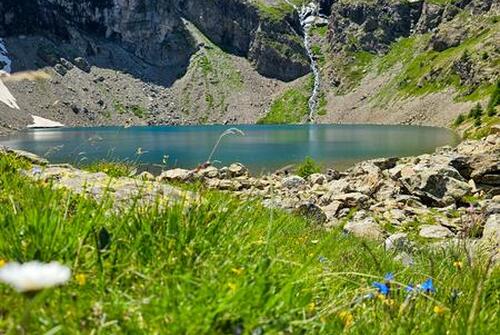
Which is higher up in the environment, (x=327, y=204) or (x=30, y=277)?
(x=30, y=277)

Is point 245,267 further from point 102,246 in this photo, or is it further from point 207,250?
point 102,246

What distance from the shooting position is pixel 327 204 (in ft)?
76.7

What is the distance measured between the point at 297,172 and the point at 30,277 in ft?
148

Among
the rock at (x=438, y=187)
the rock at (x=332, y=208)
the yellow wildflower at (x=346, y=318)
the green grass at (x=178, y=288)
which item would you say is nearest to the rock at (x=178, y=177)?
the rock at (x=332, y=208)

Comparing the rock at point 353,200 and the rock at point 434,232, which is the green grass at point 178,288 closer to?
the rock at point 434,232

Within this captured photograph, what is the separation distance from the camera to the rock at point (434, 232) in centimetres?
1648

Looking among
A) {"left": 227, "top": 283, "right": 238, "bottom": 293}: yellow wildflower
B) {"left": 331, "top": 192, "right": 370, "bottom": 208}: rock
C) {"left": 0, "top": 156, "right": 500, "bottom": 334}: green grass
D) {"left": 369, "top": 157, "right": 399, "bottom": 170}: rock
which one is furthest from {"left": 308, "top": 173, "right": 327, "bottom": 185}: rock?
{"left": 227, "top": 283, "right": 238, "bottom": 293}: yellow wildflower

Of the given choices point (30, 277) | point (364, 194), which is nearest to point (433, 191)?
point (364, 194)

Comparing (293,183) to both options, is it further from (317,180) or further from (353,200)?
(353,200)

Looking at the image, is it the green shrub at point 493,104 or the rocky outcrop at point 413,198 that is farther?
the green shrub at point 493,104

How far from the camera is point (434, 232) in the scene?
17078 millimetres

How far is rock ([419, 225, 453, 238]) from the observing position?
649 inches

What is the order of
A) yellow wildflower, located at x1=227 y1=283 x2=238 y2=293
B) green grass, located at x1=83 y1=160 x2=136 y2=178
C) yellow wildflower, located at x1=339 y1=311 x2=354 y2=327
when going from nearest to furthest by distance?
yellow wildflower, located at x1=227 y1=283 x2=238 y2=293 → yellow wildflower, located at x1=339 y1=311 x2=354 y2=327 → green grass, located at x1=83 y1=160 x2=136 y2=178

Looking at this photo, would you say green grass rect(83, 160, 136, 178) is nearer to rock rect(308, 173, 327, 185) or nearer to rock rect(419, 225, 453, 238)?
rock rect(419, 225, 453, 238)
